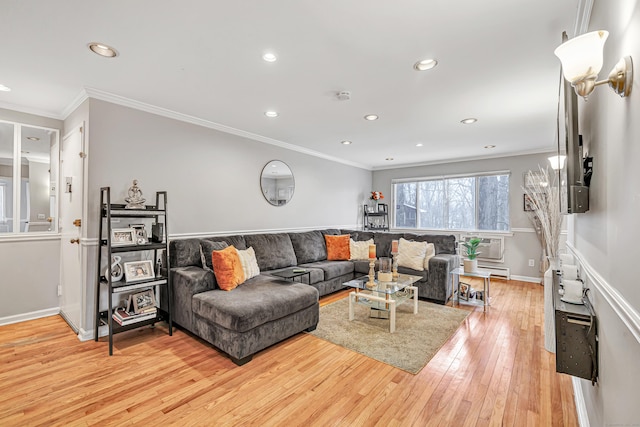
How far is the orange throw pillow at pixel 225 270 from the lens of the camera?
2891 millimetres

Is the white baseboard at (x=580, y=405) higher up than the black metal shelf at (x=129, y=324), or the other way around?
the black metal shelf at (x=129, y=324)

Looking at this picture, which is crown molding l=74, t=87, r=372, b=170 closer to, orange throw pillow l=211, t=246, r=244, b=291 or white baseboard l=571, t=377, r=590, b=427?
orange throw pillow l=211, t=246, r=244, b=291

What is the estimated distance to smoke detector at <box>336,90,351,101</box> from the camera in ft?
9.12

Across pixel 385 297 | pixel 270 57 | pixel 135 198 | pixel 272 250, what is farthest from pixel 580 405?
pixel 135 198

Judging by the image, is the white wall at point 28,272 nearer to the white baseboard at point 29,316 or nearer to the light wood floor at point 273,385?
the white baseboard at point 29,316

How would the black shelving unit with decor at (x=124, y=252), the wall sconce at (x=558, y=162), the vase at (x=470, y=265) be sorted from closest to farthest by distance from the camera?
the wall sconce at (x=558, y=162) < the black shelving unit with decor at (x=124, y=252) < the vase at (x=470, y=265)

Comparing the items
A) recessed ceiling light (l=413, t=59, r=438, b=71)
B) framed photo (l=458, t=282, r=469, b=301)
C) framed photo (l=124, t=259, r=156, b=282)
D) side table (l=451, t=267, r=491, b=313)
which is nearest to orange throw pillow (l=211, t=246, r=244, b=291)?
framed photo (l=124, t=259, r=156, b=282)

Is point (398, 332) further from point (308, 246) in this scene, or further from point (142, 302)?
point (142, 302)

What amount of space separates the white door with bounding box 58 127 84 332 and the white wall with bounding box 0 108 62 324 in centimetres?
10

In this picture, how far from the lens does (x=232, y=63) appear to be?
226cm

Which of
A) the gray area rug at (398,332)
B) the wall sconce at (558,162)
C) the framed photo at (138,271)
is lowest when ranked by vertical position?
the gray area rug at (398,332)

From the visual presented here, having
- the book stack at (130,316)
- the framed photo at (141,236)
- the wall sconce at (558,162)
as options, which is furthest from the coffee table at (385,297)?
the framed photo at (141,236)

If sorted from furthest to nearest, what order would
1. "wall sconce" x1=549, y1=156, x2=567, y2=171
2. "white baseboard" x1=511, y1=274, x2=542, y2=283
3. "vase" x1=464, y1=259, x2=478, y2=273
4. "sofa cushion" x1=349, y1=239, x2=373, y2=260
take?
"white baseboard" x1=511, y1=274, x2=542, y2=283 → "sofa cushion" x1=349, y1=239, x2=373, y2=260 → "vase" x1=464, y1=259, x2=478, y2=273 → "wall sconce" x1=549, y1=156, x2=567, y2=171

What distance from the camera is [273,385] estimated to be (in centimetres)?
206
